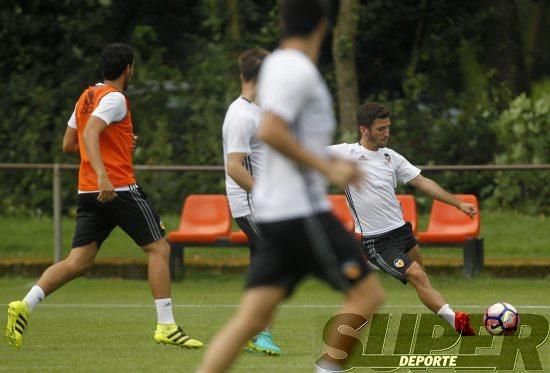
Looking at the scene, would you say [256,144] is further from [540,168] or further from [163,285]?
[540,168]

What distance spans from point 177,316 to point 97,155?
320 cm

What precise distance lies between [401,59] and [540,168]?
820cm

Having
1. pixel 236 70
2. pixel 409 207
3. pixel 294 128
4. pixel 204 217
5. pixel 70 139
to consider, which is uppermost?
pixel 294 128

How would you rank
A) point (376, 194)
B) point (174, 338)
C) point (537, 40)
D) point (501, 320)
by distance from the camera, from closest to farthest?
point (174, 338) → point (501, 320) → point (376, 194) → point (537, 40)

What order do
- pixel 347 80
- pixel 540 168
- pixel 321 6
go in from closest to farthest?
pixel 321 6 < pixel 540 168 < pixel 347 80

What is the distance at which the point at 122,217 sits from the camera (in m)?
9.91

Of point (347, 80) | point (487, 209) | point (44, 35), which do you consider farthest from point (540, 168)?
point (44, 35)

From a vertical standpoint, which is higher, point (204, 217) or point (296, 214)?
point (296, 214)

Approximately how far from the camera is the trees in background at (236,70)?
20797 millimetres

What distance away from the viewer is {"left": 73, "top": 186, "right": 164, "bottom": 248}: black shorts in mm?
9883

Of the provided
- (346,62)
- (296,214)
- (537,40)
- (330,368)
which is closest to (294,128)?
(296,214)

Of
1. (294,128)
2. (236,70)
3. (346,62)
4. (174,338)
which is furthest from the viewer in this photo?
(236,70)

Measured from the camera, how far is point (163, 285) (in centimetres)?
984

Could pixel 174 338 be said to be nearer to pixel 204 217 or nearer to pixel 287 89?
pixel 287 89
